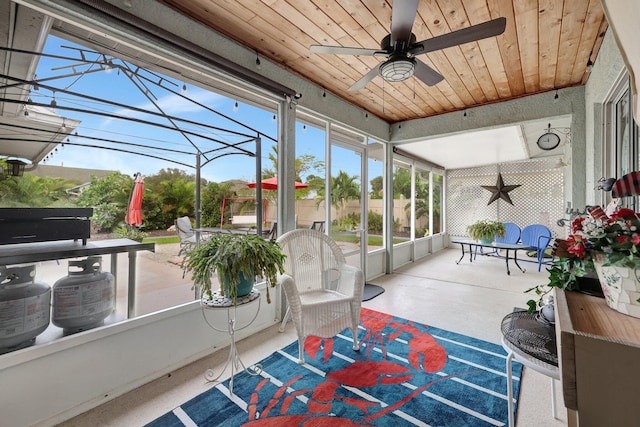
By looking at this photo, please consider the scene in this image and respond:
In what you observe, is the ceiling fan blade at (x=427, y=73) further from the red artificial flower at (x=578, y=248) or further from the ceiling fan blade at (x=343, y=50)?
the red artificial flower at (x=578, y=248)

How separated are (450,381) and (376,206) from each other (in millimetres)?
2961

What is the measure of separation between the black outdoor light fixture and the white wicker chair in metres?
1.64

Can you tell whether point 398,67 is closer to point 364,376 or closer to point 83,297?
point 364,376

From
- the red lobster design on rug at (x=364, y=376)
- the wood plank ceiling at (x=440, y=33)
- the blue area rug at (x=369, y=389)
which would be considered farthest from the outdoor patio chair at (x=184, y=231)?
the wood plank ceiling at (x=440, y=33)

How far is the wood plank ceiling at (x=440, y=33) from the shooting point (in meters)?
1.94

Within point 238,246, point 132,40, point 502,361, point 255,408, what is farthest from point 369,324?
point 132,40

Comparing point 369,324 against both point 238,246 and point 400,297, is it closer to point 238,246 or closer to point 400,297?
point 400,297

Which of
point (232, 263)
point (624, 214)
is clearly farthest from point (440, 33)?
point (232, 263)

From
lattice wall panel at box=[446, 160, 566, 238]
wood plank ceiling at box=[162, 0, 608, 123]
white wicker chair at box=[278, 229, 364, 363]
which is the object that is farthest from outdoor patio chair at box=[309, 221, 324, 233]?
lattice wall panel at box=[446, 160, 566, 238]

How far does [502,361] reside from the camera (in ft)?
6.77

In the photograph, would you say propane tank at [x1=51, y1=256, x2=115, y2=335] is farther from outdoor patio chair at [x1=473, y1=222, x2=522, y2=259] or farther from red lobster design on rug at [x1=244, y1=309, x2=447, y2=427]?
outdoor patio chair at [x1=473, y1=222, x2=522, y2=259]

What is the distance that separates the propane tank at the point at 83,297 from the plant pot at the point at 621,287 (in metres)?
2.54

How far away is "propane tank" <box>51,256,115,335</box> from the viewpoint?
1.63m

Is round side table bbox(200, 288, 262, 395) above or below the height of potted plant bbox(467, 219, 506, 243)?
below
